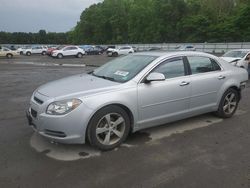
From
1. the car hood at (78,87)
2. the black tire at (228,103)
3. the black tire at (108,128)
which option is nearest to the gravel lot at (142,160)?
the black tire at (108,128)

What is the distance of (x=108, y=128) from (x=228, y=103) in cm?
303

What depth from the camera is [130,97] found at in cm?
442

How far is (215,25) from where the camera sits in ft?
202

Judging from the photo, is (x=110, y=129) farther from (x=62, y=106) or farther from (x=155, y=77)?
(x=155, y=77)

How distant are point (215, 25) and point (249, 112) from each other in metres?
59.7

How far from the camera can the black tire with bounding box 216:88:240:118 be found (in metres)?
5.86

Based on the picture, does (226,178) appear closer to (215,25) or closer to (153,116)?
(153,116)

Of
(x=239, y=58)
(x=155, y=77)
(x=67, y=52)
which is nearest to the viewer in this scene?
(x=155, y=77)

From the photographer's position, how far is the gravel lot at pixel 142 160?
→ 3428 millimetres

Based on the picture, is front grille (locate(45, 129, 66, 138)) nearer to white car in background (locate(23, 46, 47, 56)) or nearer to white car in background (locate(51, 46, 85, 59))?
white car in background (locate(51, 46, 85, 59))

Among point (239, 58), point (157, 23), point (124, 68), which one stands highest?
point (157, 23)

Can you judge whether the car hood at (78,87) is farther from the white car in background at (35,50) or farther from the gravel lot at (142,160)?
the white car in background at (35,50)

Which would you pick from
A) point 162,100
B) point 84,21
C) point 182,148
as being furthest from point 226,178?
point 84,21

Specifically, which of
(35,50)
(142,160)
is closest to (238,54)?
(142,160)
